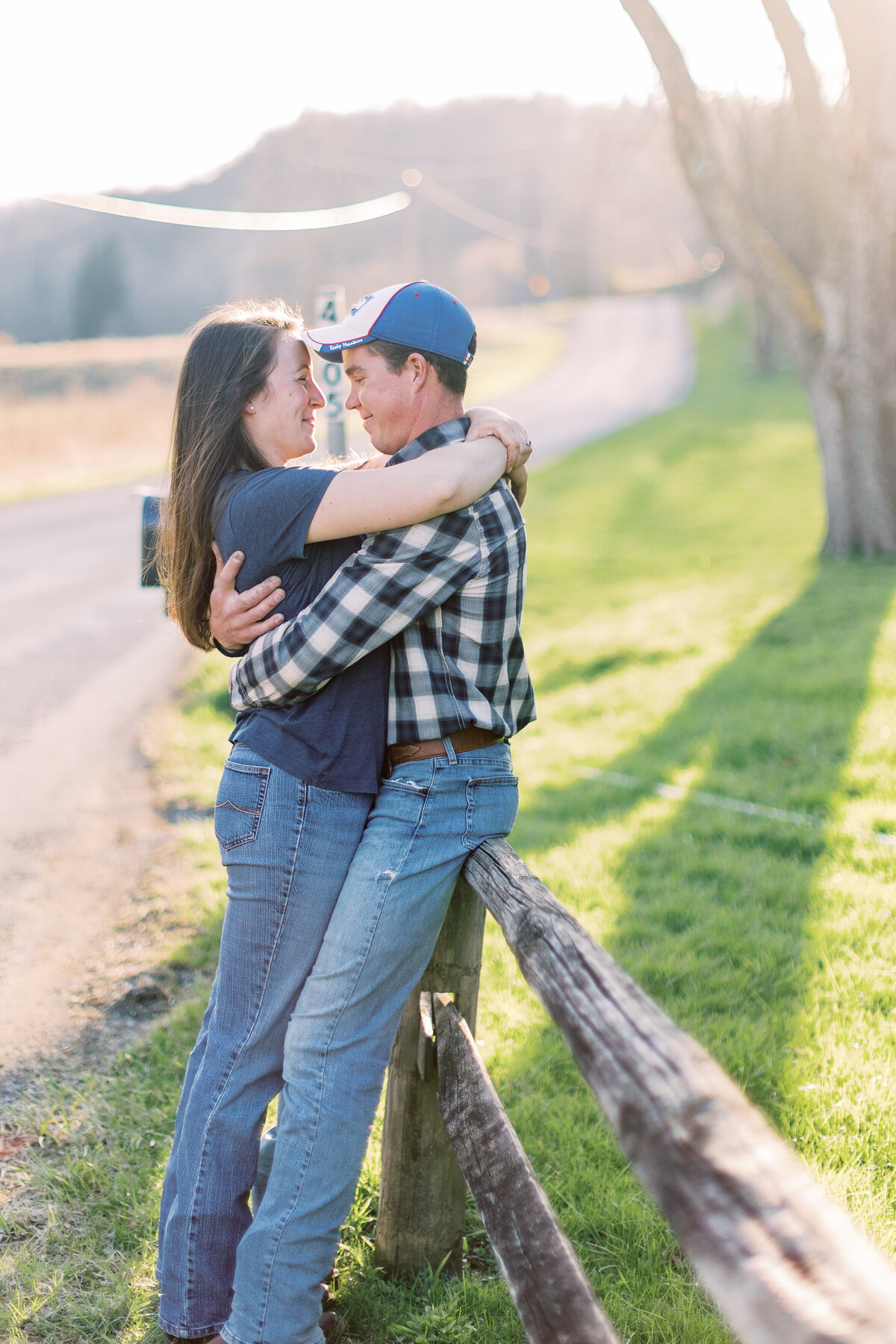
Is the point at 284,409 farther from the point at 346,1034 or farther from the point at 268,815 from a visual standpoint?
the point at 346,1034

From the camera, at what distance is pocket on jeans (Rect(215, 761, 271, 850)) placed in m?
2.24

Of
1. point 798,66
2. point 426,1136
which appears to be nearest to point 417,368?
point 426,1136

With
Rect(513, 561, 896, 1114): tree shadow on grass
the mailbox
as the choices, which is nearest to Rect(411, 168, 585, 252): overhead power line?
Rect(513, 561, 896, 1114): tree shadow on grass

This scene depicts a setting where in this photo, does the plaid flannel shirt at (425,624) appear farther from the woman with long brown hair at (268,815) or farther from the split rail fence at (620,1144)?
the split rail fence at (620,1144)

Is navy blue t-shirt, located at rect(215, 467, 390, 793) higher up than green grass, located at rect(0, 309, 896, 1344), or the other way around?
navy blue t-shirt, located at rect(215, 467, 390, 793)

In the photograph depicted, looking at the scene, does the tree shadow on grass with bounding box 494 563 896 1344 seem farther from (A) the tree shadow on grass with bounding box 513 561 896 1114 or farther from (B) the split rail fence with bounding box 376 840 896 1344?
(B) the split rail fence with bounding box 376 840 896 1344

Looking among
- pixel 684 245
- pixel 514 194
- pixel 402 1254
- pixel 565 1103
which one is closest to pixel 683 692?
pixel 565 1103

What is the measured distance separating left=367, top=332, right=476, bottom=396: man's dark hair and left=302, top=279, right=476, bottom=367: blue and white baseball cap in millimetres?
11

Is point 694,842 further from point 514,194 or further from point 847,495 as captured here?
point 514,194

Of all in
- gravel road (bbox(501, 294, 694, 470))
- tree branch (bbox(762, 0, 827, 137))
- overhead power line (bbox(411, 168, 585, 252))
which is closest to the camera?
tree branch (bbox(762, 0, 827, 137))

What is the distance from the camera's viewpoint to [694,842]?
506 cm

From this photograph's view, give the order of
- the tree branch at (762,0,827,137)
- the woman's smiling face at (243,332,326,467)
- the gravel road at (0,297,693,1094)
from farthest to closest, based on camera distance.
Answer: the tree branch at (762,0,827,137) → the gravel road at (0,297,693,1094) → the woman's smiling face at (243,332,326,467)

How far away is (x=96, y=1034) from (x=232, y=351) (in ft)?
8.20

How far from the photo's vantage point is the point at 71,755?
A: 693 cm
